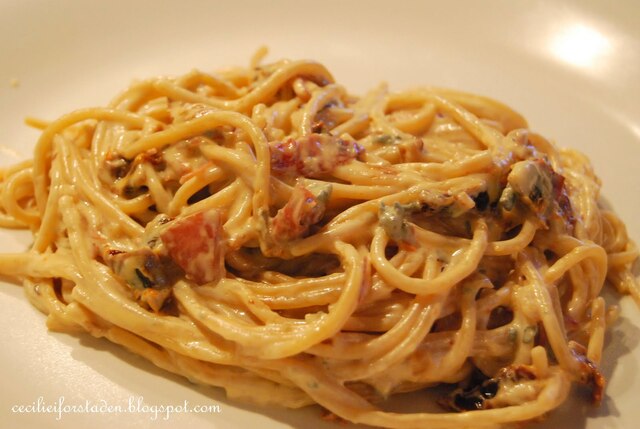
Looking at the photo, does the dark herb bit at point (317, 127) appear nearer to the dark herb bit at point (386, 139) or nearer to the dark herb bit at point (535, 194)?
the dark herb bit at point (386, 139)

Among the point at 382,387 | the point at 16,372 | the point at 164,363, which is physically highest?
the point at 382,387

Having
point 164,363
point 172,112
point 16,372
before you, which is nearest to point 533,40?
point 172,112

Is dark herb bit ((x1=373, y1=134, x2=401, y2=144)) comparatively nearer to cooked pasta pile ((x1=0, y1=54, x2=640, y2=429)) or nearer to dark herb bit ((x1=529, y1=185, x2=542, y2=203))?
cooked pasta pile ((x1=0, y1=54, x2=640, y2=429))

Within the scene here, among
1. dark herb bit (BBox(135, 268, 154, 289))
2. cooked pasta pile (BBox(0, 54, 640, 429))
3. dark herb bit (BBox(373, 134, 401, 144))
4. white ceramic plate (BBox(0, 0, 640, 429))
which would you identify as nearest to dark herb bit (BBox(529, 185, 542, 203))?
cooked pasta pile (BBox(0, 54, 640, 429))

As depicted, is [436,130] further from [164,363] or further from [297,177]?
[164,363]

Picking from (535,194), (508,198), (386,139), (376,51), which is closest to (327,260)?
(386,139)

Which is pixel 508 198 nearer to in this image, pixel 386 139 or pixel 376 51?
pixel 386 139
